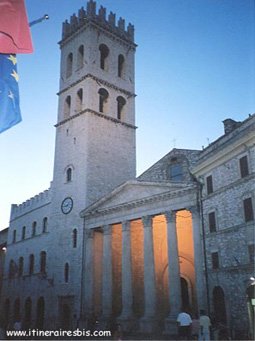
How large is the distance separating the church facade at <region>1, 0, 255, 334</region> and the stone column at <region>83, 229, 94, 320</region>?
0.08 m

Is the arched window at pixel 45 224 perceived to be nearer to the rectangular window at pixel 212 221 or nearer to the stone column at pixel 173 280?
the stone column at pixel 173 280

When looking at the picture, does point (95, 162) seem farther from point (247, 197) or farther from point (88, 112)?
point (247, 197)

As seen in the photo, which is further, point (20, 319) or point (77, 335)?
point (20, 319)

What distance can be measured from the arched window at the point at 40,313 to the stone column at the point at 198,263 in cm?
1689

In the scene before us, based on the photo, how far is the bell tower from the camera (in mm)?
33156

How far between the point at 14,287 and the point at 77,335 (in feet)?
56.6

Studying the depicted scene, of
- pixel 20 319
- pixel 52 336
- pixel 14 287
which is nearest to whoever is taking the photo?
pixel 52 336

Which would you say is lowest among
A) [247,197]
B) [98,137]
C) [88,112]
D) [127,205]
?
[247,197]

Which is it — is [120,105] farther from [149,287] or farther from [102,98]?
[149,287]

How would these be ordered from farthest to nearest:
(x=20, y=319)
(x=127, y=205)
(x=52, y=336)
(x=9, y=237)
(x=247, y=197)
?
1. (x=9, y=237)
2. (x=20, y=319)
3. (x=127, y=205)
4. (x=52, y=336)
5. (x=247, y=197)

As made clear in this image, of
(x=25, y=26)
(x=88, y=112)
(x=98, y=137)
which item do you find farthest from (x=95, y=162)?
(x=25, y=26)

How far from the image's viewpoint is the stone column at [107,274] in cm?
2725

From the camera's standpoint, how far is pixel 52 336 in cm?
2606

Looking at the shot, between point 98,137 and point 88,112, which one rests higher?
point 88,112
